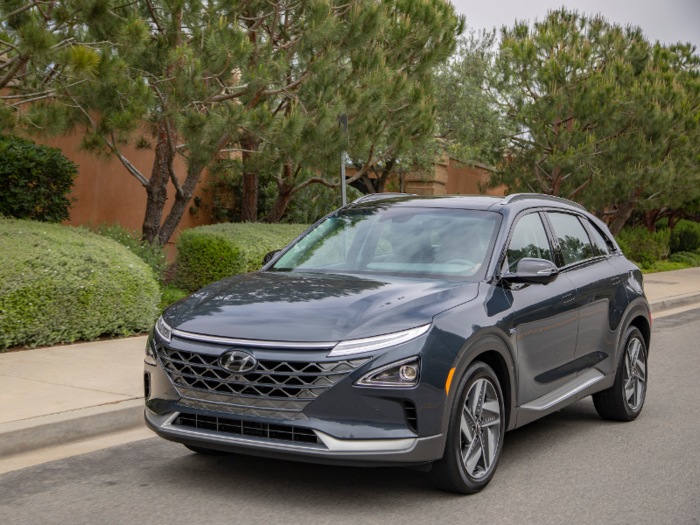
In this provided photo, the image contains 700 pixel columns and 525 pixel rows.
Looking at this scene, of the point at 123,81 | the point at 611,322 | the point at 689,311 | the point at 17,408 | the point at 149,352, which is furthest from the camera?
the point at 689,311

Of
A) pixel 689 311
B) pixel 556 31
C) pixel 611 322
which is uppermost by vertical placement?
pixel 556 31

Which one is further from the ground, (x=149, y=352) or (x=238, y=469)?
(x=149, y=352)

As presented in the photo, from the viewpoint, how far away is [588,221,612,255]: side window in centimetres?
680

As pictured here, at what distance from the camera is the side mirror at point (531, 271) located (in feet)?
16.9

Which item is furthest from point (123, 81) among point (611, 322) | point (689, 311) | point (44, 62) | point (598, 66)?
point (598, 66)

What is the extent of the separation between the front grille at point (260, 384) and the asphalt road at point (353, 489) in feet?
1.89

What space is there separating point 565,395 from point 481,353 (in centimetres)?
132

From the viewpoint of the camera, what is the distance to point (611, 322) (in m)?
6.45

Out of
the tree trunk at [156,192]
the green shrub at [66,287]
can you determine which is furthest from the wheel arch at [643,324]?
the tree trunk at [156,192]

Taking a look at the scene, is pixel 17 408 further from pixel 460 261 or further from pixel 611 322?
pixel 611 322

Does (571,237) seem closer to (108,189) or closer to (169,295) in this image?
(169,295)

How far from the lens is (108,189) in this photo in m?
14.6

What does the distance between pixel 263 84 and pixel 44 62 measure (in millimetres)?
3355

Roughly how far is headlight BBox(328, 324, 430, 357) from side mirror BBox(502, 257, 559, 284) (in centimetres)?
113
